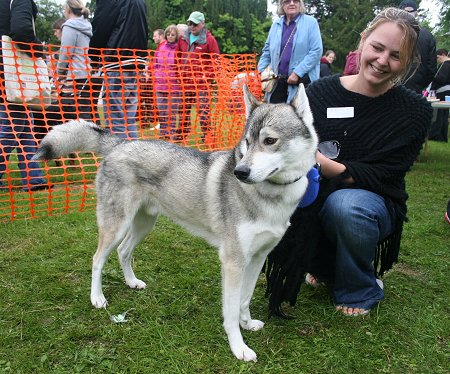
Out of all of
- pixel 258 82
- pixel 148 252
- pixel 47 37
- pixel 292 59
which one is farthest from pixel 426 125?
pixel 47 37

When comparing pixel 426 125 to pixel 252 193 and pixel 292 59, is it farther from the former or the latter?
pixel 292 59

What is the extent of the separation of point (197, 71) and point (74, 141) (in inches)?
162

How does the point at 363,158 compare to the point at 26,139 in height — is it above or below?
above

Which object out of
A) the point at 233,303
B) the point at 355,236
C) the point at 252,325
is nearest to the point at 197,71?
the point at 355,236

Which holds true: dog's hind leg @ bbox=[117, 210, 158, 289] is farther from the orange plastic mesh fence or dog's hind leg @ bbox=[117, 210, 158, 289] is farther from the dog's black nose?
the orange plastic mesh fence

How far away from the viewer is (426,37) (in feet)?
19.4

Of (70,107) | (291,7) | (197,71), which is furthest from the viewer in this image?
(197,71)

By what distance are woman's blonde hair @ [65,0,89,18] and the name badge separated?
14.6 ft

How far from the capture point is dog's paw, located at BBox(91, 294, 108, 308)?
8.69ft

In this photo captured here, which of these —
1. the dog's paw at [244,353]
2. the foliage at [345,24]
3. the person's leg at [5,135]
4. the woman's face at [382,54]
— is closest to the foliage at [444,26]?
the foliage at [345,24]

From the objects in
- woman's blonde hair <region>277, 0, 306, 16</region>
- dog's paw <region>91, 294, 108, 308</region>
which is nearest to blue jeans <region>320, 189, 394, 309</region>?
dog's paw <region>91, 294, 108, 308</region>

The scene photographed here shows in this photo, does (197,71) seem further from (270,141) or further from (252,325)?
(252,325)

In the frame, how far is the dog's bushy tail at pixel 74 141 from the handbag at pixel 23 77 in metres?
2.29

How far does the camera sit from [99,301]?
105 inches
